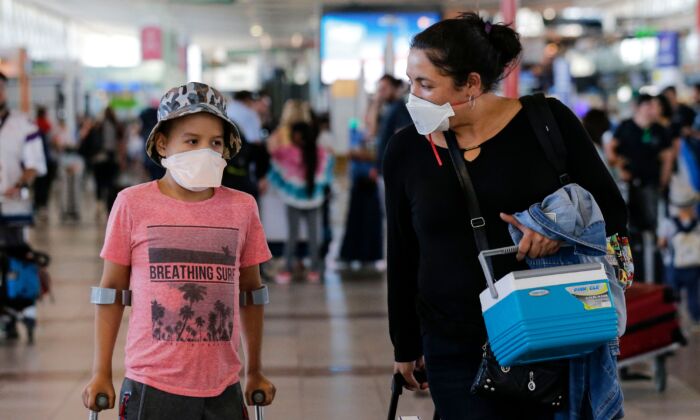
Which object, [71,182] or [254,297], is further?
[71,182]

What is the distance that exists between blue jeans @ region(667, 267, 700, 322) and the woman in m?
6.24

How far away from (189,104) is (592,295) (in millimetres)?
1220

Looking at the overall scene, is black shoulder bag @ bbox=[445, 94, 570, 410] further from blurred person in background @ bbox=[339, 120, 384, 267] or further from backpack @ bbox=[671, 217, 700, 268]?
blurred person in background @ bbox=[339, 120, 384, 267]

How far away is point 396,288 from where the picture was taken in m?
3.32

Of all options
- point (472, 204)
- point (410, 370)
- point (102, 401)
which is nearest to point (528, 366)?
point (472, 204)

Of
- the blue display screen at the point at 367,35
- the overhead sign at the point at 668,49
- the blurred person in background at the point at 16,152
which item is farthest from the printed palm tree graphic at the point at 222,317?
the overhead sign at the point at 668,49

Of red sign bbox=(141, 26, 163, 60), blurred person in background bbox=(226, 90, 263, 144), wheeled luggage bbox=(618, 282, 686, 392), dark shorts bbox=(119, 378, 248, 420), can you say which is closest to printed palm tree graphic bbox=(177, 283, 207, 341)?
dark shorts bbox=(119, 378, 248, 420)

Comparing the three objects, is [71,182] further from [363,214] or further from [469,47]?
[469,47]

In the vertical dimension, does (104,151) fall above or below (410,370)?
below

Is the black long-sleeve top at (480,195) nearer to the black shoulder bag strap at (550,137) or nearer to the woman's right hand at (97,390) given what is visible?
the black shoulder bag strap at (550,137)

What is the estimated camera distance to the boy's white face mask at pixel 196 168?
3.15 m

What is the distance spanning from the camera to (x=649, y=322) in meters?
6.54

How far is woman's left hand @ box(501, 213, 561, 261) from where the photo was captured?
286 cm

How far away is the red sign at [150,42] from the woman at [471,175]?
3483cm
